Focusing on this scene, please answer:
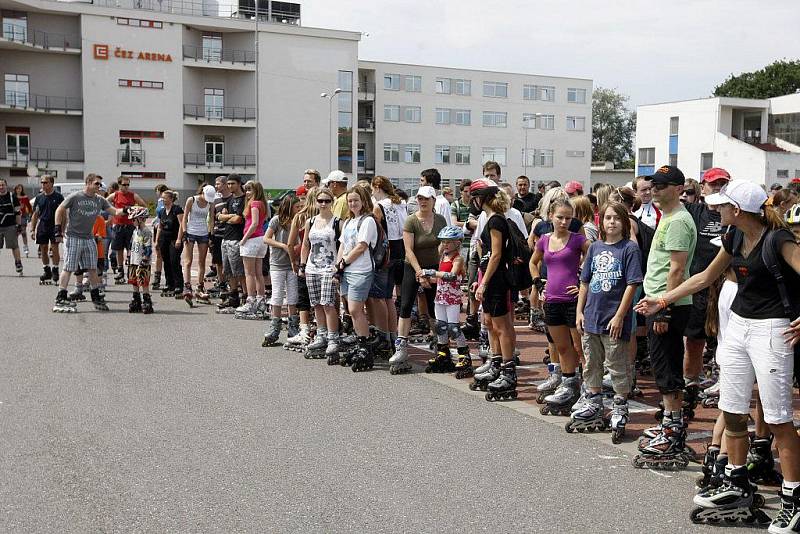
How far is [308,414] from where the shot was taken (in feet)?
24.1

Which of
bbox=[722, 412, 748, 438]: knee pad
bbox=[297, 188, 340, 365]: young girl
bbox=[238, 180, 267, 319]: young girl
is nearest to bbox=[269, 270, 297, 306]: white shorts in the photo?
bbox=[297, 188, 340, 365]: young girl

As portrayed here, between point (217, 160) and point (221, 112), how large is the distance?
3.80m

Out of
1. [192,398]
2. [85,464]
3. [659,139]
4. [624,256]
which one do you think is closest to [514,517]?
[624,256]

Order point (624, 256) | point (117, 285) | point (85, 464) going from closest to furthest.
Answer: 1. point (85, 464)
2. point (624, 256)
3. point (117, 285)

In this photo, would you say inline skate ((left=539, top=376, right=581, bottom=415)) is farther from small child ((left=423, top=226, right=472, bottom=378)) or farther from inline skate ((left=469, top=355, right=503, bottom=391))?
small child ((left=423, top=226, right=472, bottom=378))

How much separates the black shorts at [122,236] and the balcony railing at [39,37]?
46803 millimetres

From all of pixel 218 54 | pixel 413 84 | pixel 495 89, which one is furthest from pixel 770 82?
pixel 218 54

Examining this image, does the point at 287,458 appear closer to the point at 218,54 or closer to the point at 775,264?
the point at 775,264

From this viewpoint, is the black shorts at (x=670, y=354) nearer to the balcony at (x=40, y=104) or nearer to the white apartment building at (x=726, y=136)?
the balcony at (x=40, y=104)

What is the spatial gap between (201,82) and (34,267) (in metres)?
46.0

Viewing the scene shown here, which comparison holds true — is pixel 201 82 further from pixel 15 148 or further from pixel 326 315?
pixel 326 315

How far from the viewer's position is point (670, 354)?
6.03 m

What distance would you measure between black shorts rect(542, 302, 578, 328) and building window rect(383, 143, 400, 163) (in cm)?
7110

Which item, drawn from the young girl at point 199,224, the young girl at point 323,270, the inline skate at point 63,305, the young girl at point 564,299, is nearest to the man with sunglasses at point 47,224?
the young girl at point 199,224
